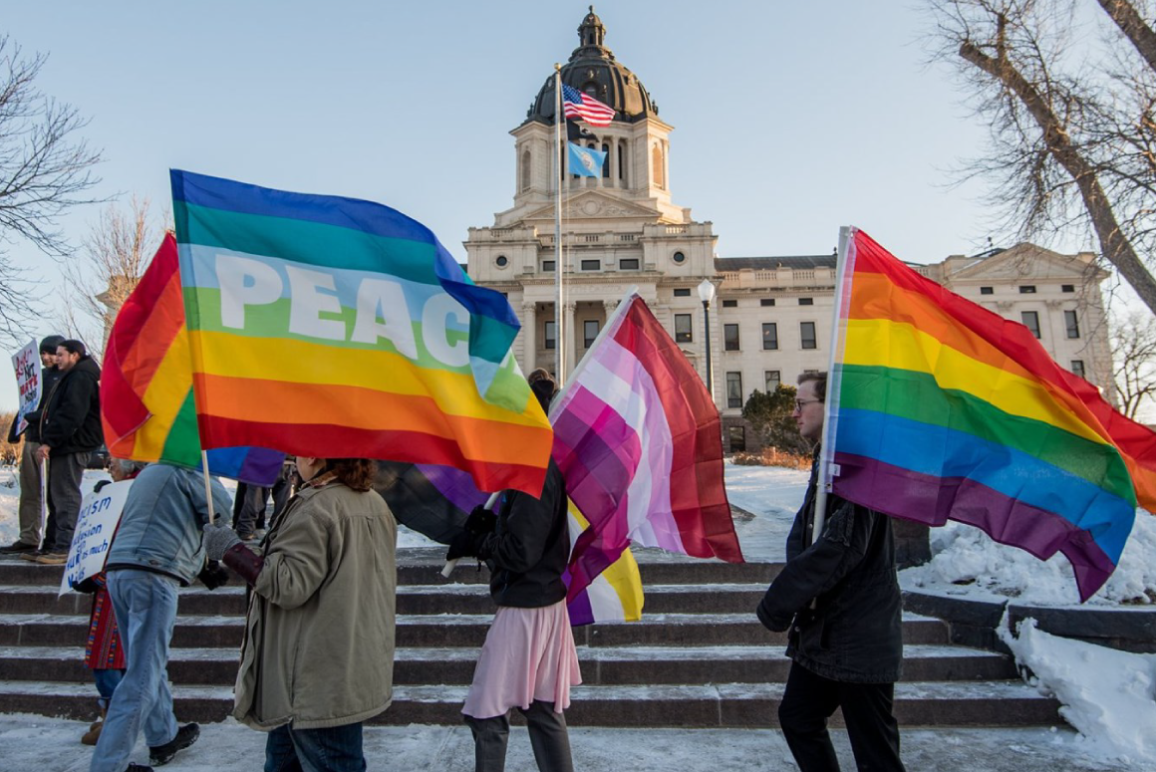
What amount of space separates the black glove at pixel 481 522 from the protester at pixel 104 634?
2.31 metres

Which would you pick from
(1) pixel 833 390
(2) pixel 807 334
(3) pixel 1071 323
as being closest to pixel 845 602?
(1) pixel 833 390

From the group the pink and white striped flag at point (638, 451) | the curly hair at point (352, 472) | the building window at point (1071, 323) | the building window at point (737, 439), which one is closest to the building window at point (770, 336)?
the building window at point (737, 439)

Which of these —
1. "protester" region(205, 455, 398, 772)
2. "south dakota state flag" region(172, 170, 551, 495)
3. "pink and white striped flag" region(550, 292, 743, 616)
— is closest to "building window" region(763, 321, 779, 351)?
"pink and white striped flag" region(550, 292, 743, 616)

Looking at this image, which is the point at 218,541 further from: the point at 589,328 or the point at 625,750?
the point at 589,328

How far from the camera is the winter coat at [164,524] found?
149 inches

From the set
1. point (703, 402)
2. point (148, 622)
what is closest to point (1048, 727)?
point (703, 402)

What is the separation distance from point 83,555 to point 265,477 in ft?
4.37

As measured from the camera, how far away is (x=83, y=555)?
416 centimetres

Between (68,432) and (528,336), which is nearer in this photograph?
(68,432)

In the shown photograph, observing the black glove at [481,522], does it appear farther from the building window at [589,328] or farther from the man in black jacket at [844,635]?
the building window at [589,328]

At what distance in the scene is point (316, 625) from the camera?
282 cm

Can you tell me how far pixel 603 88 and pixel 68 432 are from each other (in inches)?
2952

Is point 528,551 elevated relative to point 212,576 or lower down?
elevated

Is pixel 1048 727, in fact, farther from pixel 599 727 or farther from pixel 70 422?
pixel 70 422
